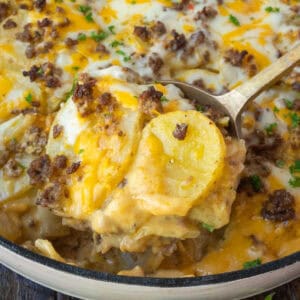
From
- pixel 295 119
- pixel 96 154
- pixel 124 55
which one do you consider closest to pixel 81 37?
pixel 124 55

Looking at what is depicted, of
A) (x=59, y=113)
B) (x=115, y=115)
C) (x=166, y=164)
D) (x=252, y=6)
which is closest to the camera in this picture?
(x=166, y=164)

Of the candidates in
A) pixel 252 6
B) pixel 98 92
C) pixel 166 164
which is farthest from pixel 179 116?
pixel 252 6

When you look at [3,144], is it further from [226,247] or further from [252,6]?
[252,6]

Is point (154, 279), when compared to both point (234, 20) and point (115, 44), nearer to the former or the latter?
point (115, 44)

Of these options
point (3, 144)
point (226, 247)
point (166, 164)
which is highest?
point (166, 164)

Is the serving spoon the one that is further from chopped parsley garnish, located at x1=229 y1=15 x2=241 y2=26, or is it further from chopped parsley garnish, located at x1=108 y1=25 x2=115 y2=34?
chopped parsley garnish, located at x1=108 y1=25 x2=115 y2=34

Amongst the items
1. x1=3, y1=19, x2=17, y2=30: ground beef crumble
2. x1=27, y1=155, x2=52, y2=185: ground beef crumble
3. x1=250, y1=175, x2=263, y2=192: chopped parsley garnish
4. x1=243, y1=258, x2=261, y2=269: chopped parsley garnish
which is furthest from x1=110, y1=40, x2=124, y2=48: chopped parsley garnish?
x1=243, y1=258, x2=261, y2=269: chopped parsley garnish
